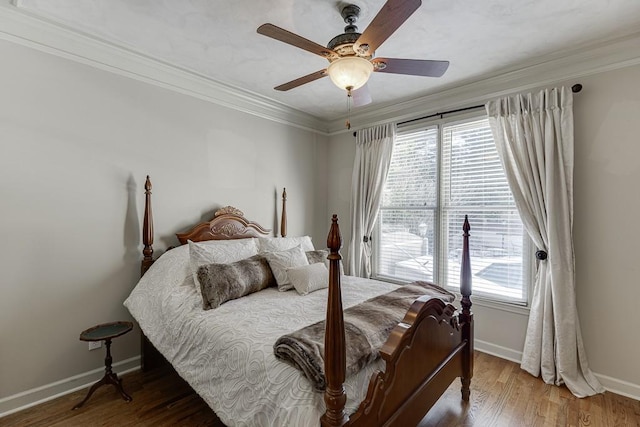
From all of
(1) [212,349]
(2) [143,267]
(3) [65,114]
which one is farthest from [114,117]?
(1) [212,349]

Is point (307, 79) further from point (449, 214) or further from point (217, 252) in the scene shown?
point (449, 214)

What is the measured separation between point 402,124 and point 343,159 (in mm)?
960

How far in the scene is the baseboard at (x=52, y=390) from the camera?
6.77 ft

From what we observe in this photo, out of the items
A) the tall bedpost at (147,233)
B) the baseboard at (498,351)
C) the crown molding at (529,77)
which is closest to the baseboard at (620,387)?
the baseboard at (498,351)

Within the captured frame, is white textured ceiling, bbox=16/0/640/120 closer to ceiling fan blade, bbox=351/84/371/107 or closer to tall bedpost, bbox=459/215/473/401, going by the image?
ceiling fan blade, bbox=351/84/371/107

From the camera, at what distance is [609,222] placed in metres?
2.39

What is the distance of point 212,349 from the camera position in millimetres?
1726

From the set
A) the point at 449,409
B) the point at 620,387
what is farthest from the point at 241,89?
the point at 620,387

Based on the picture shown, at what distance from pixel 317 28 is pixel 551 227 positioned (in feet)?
7.96

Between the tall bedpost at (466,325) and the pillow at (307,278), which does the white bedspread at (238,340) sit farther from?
the tall bedpost at (466,325)

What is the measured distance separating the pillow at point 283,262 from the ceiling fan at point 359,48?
1421 millimetres

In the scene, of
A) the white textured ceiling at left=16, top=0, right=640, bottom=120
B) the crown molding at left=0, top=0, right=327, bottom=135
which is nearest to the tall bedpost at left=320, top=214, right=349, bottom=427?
the white textured ceiling at left=16, top=0, right=640, bottom=120

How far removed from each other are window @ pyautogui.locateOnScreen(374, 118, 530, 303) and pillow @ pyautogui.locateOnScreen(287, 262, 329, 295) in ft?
4.68

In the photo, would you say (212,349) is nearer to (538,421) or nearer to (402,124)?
(538,421)
